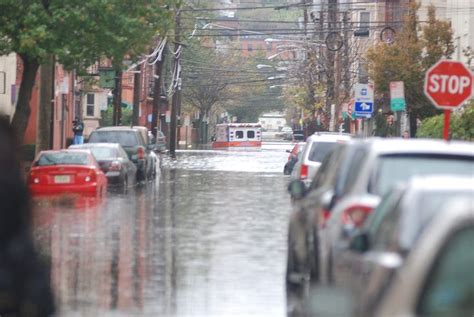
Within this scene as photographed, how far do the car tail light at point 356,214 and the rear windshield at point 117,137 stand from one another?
30.7 m

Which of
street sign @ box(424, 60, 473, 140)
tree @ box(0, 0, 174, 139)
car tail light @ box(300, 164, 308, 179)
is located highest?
tree @ box(0, 0, 174, 139)

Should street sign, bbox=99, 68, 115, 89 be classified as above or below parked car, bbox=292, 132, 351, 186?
above

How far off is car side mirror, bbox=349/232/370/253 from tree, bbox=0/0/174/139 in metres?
24.5

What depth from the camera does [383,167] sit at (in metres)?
11.7

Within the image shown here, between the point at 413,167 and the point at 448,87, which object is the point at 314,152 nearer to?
the point at 448,87

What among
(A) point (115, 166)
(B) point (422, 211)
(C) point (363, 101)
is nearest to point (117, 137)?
(A) point (115, 166)

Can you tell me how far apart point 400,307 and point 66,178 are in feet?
83.0

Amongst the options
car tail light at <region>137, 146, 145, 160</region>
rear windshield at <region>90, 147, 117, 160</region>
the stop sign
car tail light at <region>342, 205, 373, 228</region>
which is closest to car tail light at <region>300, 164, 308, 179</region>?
the stop sign

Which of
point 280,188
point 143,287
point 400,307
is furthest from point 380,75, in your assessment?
point 400,307

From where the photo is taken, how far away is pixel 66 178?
3120 centimetres

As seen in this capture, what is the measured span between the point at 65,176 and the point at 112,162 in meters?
5.08

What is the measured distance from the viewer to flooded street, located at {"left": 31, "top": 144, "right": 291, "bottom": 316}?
45.6 ft

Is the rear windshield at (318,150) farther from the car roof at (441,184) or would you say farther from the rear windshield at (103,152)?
the car roof at (441,184)

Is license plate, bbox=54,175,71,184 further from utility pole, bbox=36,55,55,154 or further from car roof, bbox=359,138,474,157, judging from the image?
car roof, bbox=359,138,474,157
